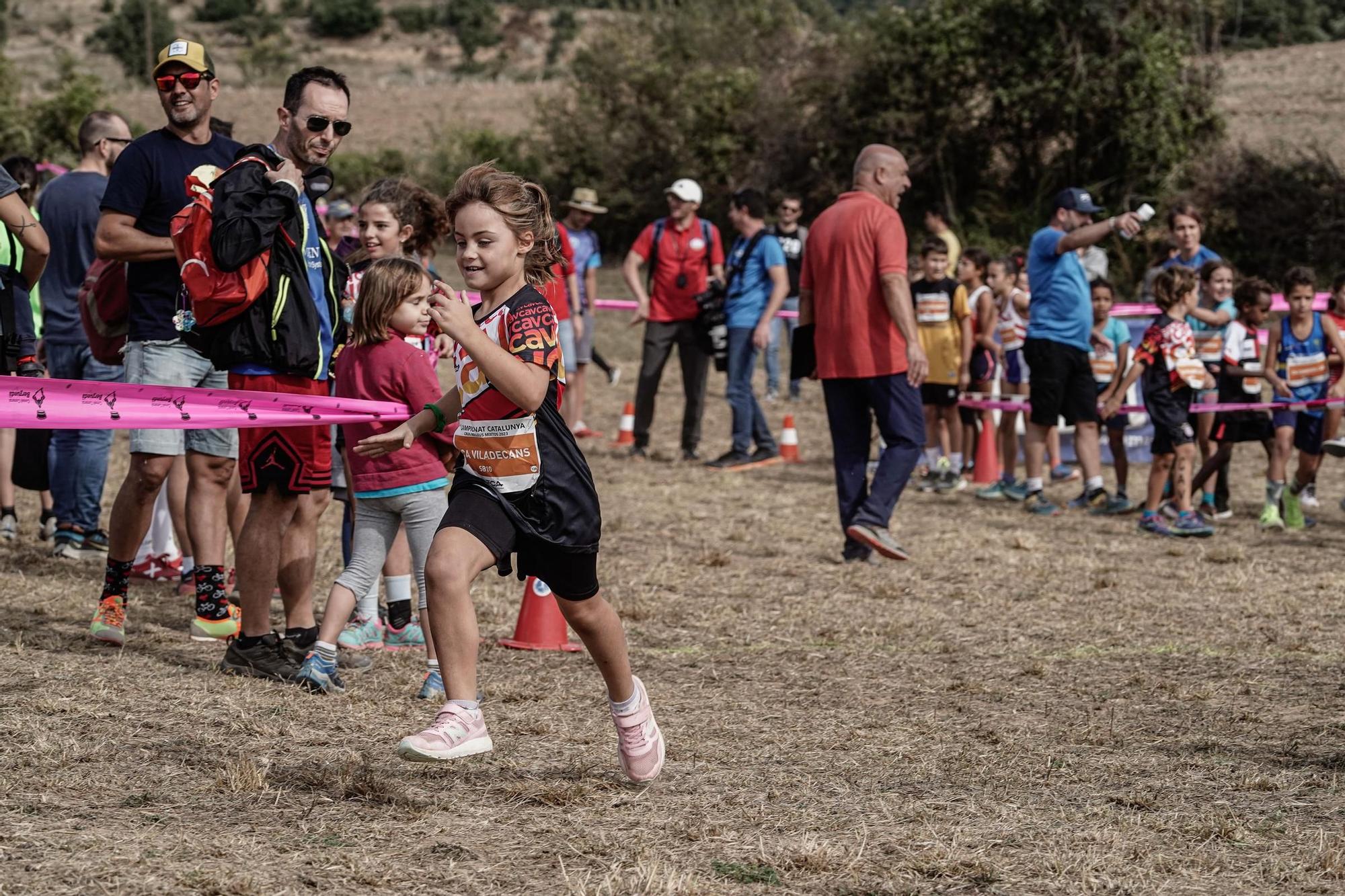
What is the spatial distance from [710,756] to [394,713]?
45.9 inches

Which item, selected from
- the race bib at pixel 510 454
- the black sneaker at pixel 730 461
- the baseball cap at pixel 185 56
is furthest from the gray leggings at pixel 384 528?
the black sneaker at pixel 730 461

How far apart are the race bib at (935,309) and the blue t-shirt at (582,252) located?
314 centimetres

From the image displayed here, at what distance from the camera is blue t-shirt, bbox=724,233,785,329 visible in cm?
1286

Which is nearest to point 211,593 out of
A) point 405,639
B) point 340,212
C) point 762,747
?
point 405,639

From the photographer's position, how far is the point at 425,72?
7331 cm

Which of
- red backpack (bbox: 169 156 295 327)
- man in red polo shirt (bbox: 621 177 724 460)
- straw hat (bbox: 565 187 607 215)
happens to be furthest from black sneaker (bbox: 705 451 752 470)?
red backpack (bbox: 169 156 295 327)

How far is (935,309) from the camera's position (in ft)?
38.1

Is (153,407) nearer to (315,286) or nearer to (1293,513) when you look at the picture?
(315,286)

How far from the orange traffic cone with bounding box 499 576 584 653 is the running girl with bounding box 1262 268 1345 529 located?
5.62 m

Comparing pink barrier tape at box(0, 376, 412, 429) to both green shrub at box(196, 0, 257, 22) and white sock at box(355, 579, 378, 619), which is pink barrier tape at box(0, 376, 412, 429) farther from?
green shrub at box(196, 0, 257, 22)

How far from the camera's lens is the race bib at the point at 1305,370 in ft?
33.6

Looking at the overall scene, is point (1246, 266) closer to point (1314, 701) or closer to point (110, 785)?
point (1314, 701)

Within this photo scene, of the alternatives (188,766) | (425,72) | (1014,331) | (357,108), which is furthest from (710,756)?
(425,72)

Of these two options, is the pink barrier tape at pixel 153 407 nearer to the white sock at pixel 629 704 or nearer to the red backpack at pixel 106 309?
the red backpack at pixel 106 309
